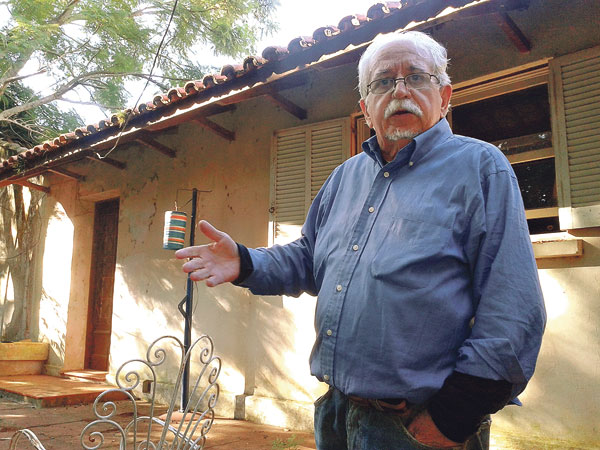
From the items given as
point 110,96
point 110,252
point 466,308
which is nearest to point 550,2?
point 466,308

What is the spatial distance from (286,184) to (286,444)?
237 centimetres

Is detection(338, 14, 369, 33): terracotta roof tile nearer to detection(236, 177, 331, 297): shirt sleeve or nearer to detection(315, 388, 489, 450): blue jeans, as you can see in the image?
detection(236, 177, 331, 297): shirt sleeve

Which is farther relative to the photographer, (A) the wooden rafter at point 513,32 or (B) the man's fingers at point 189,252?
(A) the wooden rafter at point 513,32

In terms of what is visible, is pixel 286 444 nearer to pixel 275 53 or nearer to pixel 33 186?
pixel 275 53

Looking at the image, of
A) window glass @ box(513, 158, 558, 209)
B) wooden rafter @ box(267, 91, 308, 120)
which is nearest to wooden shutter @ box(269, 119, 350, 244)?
wooden rafter @ box(267, 91, 308, 120)

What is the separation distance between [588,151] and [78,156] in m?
5.71

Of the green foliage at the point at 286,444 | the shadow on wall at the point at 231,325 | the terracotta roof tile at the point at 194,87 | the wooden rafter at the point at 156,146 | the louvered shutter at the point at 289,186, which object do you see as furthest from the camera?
the wooden rafter at the point at 156,146

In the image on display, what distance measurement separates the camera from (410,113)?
4.71 feet

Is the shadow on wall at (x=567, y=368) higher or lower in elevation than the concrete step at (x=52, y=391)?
higher

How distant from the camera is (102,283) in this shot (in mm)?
7703

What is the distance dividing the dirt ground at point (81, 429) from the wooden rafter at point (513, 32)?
340cm

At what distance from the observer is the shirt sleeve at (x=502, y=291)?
1072 millimetres

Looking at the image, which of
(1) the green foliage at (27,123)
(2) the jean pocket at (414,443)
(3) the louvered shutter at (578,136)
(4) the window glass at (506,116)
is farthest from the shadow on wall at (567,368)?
(1) the green foliage at (27,123)

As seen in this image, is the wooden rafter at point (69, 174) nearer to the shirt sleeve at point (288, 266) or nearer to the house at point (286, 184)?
the house at point (286, 184)
